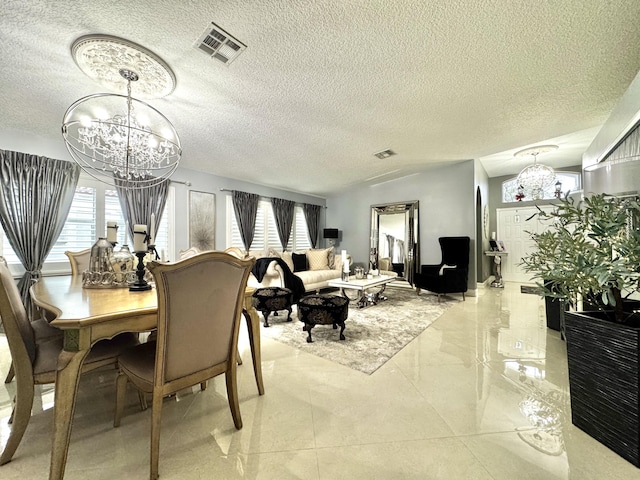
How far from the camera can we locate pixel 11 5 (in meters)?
1.53

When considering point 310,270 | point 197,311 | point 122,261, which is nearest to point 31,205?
point 122,261

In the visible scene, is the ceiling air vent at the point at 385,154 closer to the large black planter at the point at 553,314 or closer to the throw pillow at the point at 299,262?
the throw pillow at the point at 299,262

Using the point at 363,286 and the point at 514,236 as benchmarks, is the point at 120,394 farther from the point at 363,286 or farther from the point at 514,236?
the point at 514,236

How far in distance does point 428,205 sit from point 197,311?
5702 millimetres

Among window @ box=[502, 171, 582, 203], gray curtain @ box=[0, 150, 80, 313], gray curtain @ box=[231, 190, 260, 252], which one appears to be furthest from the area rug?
window @ box=[502, 171, 582, 203]

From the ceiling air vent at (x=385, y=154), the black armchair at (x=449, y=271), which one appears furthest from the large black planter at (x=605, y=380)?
the ceiling air vent at (x=385, y=154)

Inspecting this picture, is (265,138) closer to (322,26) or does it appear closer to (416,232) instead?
(322,26)

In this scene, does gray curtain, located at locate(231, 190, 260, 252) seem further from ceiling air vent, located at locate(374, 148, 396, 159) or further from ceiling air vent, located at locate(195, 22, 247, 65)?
ceiling air vent, located at locate(195, 22, 247, 65)

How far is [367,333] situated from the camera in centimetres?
304

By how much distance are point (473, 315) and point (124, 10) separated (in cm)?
503

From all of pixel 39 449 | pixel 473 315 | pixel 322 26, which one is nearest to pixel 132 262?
pixel 39 449

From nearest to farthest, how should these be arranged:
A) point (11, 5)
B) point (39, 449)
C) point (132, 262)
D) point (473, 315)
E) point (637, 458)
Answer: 1. point (637, 458)
2. point (39, 449)
3. point (11, 5)
4. point (132, 262)
5. point (473, 315)

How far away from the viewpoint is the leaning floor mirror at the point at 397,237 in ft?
19.8

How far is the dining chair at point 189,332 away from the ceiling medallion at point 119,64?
186cm
